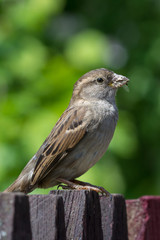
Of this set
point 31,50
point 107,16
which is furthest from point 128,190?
point 107,16

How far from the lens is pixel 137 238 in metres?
2.28

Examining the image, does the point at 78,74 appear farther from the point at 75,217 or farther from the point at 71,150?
the point at 75,217

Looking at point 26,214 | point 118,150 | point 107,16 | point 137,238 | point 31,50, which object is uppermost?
point 107,16

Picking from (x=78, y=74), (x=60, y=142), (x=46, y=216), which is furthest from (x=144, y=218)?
(x=78, y=74)

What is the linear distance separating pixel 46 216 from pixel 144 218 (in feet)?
2.40

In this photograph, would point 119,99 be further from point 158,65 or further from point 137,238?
point 137,238

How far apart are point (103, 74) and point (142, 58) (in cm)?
202

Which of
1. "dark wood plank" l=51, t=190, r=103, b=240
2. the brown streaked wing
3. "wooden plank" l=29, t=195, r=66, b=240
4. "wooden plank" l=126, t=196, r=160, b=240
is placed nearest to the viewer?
"wooden plank" l=29, t=195, r=66, b=240

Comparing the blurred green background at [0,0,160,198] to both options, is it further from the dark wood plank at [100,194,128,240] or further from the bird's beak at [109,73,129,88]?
the dark wood plank at [100,194,128,240]

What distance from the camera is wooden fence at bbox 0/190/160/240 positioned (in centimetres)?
152

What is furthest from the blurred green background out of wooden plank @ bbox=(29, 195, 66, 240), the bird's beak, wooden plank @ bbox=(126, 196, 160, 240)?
wooden plank @ bbox=(29, 195, 66, 240)

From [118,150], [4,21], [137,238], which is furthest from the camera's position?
[4,21]

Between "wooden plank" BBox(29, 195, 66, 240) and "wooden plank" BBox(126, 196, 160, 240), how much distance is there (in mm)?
670

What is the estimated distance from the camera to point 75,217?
1847 millimetres
